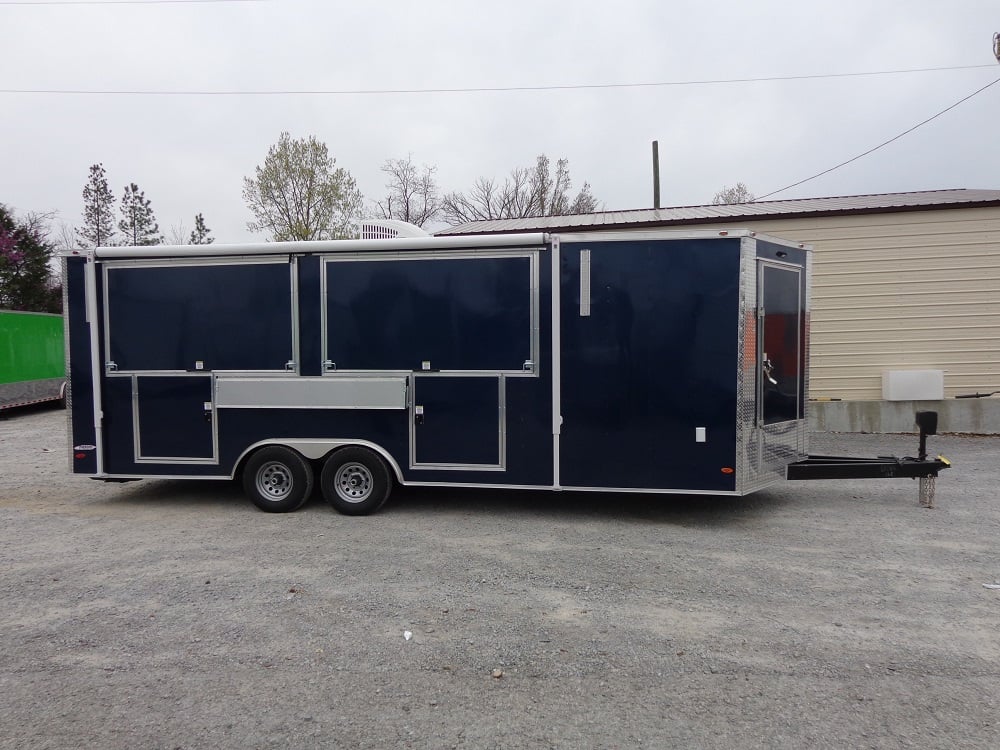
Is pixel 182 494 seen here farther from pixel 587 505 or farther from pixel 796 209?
pixel 796 209

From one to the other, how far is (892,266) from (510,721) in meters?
11.7

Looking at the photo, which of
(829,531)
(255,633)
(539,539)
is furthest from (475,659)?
(829,531)

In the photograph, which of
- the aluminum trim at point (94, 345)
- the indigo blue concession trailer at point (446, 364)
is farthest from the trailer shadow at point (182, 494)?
the aluminum trim at point (94, 345)

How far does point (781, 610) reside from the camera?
4.64 meters

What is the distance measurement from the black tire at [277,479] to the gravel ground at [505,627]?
212 millimetres

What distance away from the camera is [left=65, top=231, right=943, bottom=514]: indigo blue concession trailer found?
667cm

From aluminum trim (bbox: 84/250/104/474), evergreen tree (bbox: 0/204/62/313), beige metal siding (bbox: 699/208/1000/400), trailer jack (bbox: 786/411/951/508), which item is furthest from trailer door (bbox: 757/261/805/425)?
evergreen tree (bbox: 0/204/62/313)

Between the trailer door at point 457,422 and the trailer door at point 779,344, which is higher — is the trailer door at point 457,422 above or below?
below

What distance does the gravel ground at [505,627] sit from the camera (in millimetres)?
3318

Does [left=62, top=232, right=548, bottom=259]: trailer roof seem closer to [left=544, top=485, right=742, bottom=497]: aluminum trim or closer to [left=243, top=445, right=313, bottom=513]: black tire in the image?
[left=243, top=445, right=313, bottom=513]: black tire

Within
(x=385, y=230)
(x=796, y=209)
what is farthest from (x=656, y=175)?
(x=385, y=230)

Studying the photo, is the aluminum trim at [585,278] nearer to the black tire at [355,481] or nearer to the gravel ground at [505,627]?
the gravel ground at [505,627]

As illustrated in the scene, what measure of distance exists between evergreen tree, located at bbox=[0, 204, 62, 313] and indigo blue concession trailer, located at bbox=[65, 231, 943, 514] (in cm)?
2989

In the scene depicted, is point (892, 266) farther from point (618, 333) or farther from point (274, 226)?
point (274, 226)
